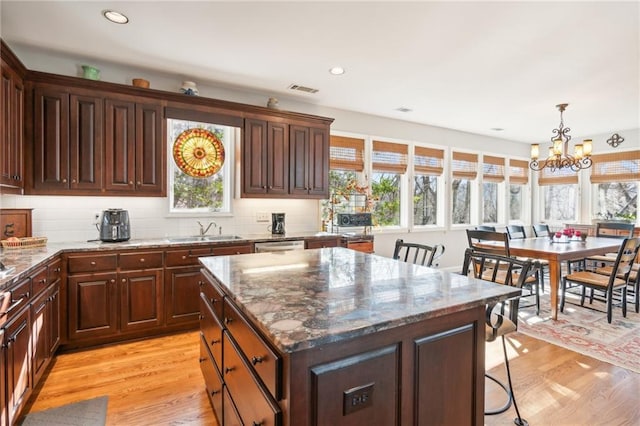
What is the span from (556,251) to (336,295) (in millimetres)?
3389

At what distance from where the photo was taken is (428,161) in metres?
5.98

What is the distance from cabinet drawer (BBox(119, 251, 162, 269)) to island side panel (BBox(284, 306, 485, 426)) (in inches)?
104

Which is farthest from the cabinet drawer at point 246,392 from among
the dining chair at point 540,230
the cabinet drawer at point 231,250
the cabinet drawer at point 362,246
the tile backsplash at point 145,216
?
the dining chair at point 540,230

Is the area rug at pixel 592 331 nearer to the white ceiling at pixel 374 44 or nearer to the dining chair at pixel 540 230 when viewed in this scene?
the dining chair at pixel 540 230

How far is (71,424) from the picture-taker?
2010mm

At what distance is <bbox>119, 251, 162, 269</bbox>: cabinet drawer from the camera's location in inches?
120

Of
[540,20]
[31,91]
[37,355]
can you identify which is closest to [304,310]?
[37,355]

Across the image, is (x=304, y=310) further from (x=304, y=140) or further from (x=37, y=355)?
(x=304, y=140)

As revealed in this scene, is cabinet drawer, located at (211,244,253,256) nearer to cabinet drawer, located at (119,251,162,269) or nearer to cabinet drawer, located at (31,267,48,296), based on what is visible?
cabinet drawer, located at (119,251,162,269)

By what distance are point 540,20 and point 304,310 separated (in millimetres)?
2874

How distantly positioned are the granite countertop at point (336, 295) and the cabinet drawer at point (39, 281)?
1137mm

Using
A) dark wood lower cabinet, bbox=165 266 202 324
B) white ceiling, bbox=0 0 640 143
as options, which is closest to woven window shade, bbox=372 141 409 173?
white ceiling, bbox=0 0 640 143

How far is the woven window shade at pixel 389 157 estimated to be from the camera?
17.7 ft

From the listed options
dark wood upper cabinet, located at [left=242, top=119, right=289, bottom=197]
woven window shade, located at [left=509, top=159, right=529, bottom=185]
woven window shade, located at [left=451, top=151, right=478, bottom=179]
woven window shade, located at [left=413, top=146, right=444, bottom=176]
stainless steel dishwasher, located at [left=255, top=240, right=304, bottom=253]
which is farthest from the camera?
woven window shade, located at [left=509, top=159, right=529, bottom=185]
